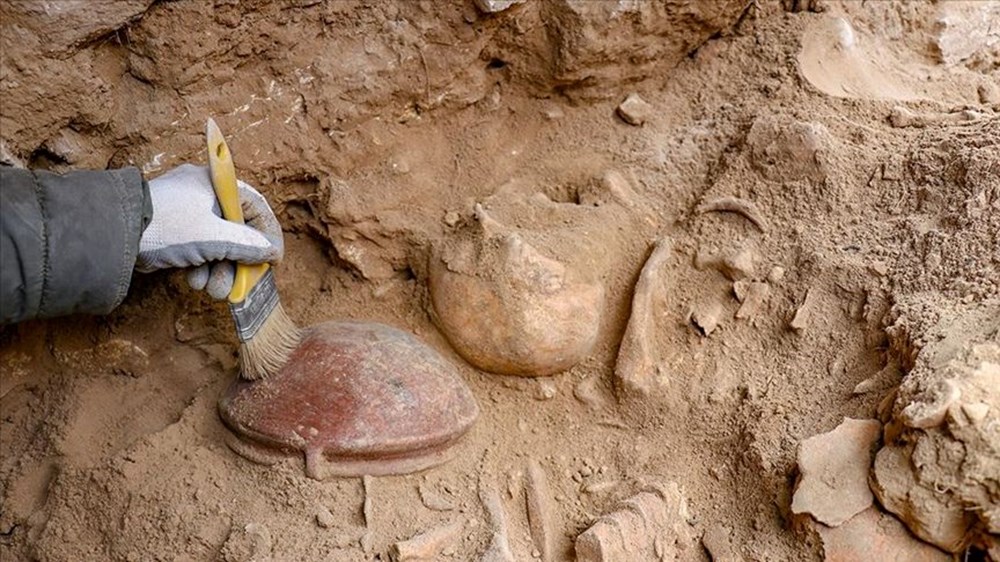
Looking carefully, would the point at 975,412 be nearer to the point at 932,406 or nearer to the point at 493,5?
the point at 932,406

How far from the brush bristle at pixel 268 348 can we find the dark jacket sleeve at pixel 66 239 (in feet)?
0.95

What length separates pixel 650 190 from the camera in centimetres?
233

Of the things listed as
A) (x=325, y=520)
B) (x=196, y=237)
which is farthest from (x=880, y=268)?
(x=196, y=237)

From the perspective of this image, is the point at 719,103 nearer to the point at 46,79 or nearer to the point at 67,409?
the point at 46,79

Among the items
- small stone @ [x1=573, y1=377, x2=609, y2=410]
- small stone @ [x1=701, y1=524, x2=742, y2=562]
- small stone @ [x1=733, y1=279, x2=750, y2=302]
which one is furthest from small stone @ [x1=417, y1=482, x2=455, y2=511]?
small stone @ [x1=733, y1=279, x2=750, y2=302]

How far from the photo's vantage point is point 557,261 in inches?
83.4

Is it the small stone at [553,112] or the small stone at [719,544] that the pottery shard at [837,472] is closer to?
the small stone at [719,544]

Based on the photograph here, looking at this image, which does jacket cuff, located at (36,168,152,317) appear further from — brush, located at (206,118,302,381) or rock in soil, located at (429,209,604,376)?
rock in soil, located at (429,209,604,376)

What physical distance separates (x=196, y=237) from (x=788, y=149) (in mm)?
1286

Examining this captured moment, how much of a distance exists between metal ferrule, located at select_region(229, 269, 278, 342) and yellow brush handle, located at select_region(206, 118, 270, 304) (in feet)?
0.05

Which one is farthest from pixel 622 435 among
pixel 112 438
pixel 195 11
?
pixel 195 11

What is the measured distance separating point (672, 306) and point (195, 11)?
119 centimetres

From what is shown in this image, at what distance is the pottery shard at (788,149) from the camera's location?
7.02 ft

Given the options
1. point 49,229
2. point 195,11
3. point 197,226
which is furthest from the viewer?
point 195,11
